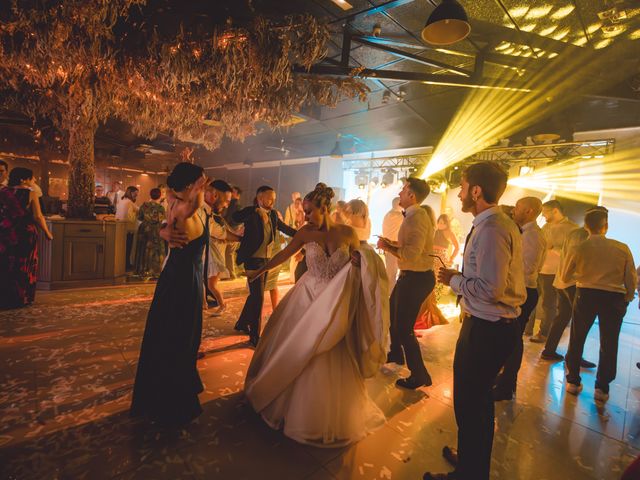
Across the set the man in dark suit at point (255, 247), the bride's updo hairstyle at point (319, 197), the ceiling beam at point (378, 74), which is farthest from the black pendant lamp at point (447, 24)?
the man in dark suit at point (255, 247)

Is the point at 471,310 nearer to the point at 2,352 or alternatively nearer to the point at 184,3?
the point at 2,352

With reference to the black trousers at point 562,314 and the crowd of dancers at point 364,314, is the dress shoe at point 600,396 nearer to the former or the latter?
the crowd of dancers at point 364,314

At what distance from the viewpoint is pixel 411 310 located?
10.6ft

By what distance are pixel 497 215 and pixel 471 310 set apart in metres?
0.57

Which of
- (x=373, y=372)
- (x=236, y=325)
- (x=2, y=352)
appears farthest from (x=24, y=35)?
(x=373, y=372)

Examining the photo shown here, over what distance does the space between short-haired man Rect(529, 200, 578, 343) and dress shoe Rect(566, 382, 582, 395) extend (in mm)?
1857

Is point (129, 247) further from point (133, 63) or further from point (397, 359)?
point (397, 359)

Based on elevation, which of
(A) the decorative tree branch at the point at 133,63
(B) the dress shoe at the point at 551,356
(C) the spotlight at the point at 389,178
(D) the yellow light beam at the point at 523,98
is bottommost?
(B) the dress shoe at the point at 551,356

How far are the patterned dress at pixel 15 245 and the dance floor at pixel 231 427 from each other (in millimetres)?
761

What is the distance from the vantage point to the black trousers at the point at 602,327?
3.37 m

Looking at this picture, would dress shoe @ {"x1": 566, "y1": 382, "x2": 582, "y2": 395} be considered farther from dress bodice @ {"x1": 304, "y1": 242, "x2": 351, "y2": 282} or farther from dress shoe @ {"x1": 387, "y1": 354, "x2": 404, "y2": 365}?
dress bodice @ {"x1": 304, "y1": 242, "x2": 351, "y2": 282}

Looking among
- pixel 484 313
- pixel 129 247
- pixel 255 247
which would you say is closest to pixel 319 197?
pixel 484 313

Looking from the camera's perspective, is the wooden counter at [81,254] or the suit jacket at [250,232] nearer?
the suit jacket at [250,232]

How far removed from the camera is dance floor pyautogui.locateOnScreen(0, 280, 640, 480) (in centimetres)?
204
